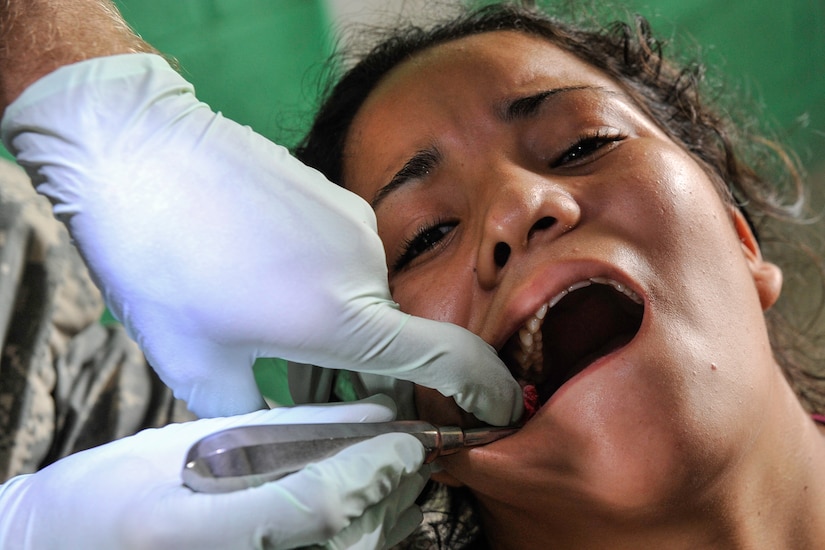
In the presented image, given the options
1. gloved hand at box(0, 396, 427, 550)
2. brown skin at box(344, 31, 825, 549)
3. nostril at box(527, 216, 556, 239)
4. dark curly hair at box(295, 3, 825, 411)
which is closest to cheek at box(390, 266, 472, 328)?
brown skin at box(344, 31, 825, 549)

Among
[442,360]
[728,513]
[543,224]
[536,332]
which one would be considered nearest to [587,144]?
[543,224]

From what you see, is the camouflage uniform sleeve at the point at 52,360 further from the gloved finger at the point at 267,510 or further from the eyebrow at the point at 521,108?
the eyebrow at the point at 521,108

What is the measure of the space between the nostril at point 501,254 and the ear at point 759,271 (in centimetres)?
56

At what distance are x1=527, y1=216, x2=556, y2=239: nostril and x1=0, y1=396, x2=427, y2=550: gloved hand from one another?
12.9 inches

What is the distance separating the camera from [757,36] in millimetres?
2219

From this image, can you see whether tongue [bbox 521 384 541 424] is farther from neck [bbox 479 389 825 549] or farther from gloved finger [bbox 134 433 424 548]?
gloved finger [bbox 134 433 424 548]

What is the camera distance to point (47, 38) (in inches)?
34.4

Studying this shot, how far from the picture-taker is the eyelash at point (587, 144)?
1101 mm

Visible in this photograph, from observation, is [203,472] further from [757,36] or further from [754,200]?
[757,36]

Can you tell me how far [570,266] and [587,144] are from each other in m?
0.29

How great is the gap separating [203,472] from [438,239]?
561mm

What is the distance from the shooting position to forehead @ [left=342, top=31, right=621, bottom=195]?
1.12m

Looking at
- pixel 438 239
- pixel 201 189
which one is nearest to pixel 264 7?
pixel 438 239

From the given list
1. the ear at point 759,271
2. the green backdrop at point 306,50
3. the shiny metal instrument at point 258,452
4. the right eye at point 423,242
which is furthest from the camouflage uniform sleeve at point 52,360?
the ear at point 759,271
